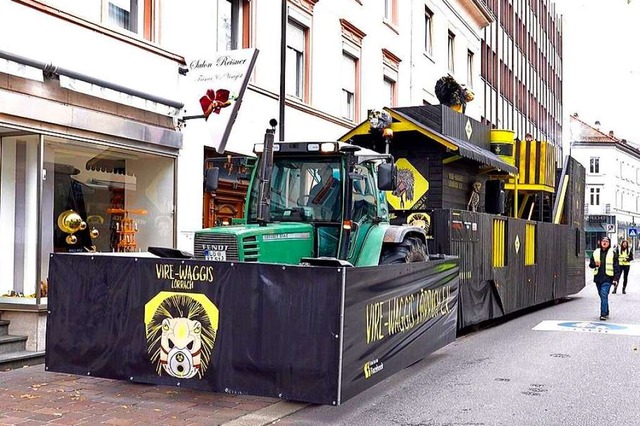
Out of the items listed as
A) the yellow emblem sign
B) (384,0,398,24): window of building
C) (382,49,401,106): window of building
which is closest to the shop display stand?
the yellow emblem sign

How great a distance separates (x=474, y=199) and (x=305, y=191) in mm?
6725

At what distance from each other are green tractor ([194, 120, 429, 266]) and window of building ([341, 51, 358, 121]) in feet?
35.3

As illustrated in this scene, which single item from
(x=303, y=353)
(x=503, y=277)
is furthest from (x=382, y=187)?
(x=503, y=277)

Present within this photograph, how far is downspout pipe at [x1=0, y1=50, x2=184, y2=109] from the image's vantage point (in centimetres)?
932

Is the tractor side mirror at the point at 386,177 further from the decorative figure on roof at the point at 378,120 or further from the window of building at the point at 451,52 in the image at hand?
the window of building at the point at 451,52

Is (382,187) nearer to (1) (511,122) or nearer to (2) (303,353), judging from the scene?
(2) (303,353)

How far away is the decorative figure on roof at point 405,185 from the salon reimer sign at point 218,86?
3133 mm

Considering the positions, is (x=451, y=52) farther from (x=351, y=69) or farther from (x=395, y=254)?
(x=395, y=254)

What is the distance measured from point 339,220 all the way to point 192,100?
16.3 ft

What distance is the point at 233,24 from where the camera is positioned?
15.3 metres

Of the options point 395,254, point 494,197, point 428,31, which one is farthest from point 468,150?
point 428,31

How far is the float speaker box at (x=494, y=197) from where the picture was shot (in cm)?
1573

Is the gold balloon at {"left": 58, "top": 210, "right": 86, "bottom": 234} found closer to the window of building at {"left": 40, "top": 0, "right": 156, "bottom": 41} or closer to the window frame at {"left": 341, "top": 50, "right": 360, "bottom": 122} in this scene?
the window of building at {"left": 40, "top": 0, "right": 156, "bottom": 41}

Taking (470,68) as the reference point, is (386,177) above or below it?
below
